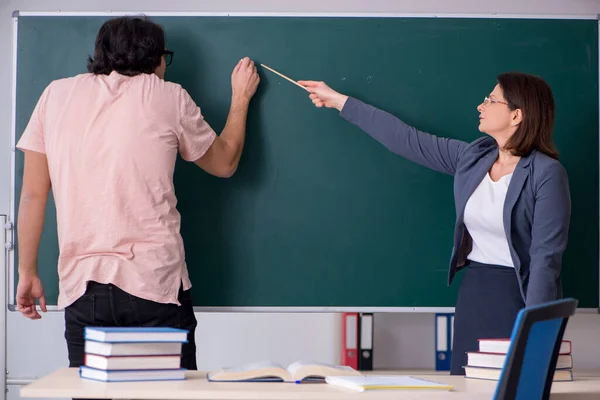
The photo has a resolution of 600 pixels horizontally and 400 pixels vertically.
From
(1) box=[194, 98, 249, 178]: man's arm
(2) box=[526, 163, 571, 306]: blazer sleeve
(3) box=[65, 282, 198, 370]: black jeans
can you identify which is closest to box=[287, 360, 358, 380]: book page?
(3) box=[65, 282, 198, 370]: black jeans

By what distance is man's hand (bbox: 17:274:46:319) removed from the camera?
9.22 ft

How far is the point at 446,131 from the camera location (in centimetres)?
324

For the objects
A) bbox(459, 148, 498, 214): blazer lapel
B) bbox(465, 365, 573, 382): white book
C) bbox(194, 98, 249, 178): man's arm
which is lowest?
bbox(465, 365, 573, 382): white book

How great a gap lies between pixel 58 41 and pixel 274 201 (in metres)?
1.15

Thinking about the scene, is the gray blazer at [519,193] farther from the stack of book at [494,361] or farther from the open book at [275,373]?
the open book at [275,373]

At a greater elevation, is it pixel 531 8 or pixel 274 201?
pixel 531 8

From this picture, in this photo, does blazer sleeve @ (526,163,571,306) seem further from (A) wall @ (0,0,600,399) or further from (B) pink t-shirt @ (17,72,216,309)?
(A) wall @ (0,0,600,399)

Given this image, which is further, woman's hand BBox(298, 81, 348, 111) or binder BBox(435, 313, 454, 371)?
binder BBox(435, 313, 454, 371)

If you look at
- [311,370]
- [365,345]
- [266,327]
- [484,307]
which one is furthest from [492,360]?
[266,327]

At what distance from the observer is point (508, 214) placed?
2582 mm

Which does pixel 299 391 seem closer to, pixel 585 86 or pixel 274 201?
pixel 274 201

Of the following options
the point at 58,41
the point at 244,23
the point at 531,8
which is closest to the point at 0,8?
the point at 58,41

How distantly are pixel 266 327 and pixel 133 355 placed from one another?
7.88 ft

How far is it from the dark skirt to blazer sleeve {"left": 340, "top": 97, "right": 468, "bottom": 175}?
1.49 feet
